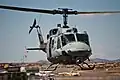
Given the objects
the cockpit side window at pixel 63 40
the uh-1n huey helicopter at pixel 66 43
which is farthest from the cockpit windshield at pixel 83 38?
the cockpit side window at pixel 63 40

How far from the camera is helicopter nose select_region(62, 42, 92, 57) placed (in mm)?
16938

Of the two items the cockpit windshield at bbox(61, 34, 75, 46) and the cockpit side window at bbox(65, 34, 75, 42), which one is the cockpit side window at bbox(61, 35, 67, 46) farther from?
the cockpit side window at bbox(65, 34, 75, 42)

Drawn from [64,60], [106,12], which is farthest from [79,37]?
[106,12]

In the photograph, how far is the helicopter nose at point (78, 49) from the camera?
16.9 meters

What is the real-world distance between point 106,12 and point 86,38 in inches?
121

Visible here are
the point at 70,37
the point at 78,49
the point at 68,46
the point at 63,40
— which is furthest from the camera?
the point at 63,40

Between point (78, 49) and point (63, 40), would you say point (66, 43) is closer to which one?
point (63, 40)

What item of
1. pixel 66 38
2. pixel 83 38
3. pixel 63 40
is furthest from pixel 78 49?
pixel 63 40

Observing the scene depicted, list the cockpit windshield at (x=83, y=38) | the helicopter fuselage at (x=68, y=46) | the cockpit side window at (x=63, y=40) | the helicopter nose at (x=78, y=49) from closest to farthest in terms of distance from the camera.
Result: the helicopter nose at (x=78, y=49) → the helicopter fuselage at (x=68, y=46) → the cockpit windshield at (x=83, y=38) → the cockpit side window at (x=63, y=40)

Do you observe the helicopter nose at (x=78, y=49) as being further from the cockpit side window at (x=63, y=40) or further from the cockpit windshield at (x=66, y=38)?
the cockpit side window at (x=63, y=40)

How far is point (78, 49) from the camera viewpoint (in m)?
16.9

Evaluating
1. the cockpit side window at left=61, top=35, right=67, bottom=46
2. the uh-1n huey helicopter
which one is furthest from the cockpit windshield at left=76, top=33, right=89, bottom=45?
the cockpit side window at left=61, top=35, right=67, bottom=46

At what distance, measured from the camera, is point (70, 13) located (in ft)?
66.2

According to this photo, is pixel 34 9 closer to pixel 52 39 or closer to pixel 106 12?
pixel 52 39
